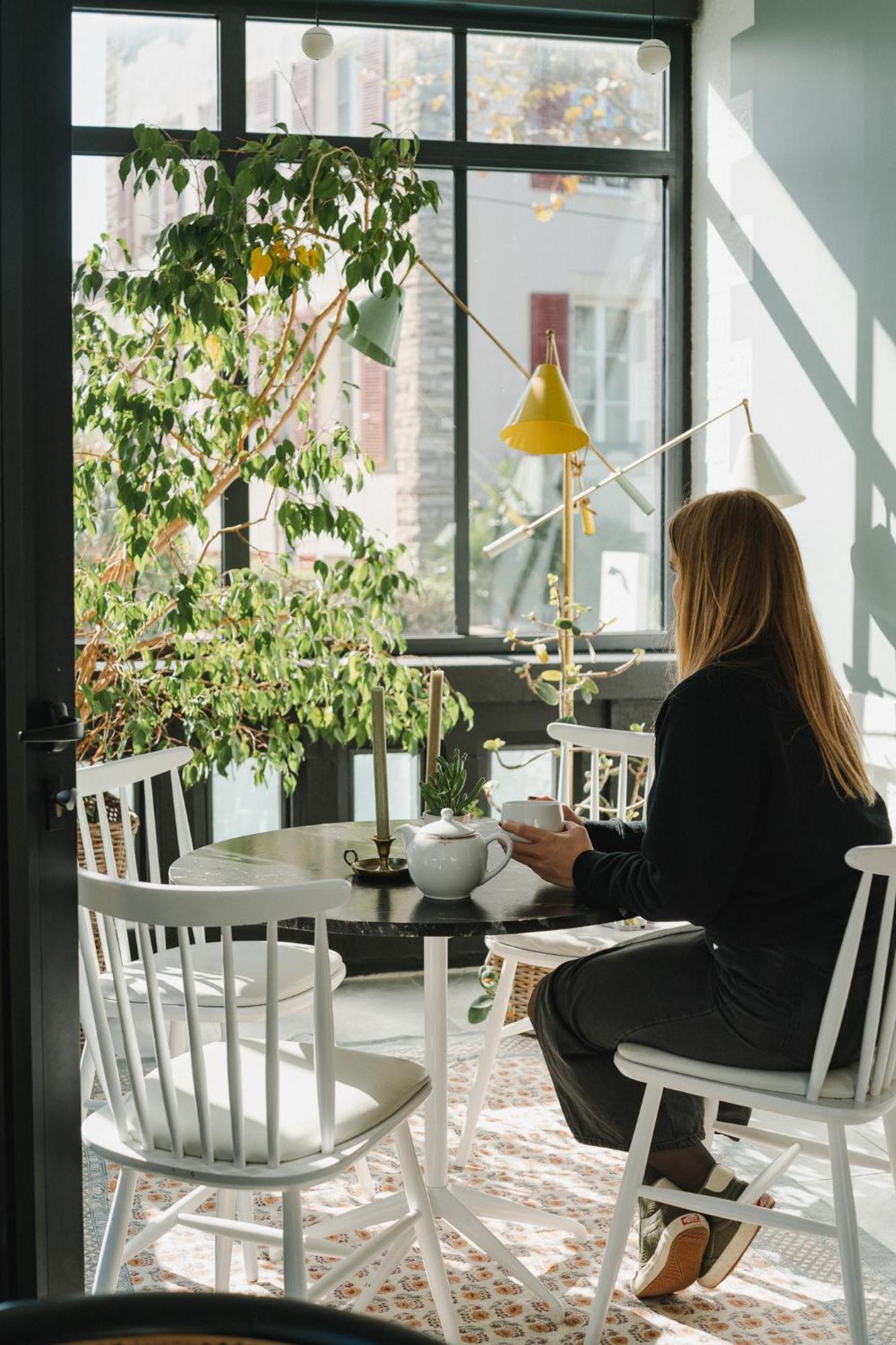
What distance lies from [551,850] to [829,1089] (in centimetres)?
53

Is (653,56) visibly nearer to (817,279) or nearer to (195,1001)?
(817,279)

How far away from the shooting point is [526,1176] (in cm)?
283

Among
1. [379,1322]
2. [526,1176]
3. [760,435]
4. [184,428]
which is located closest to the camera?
[379,1322]

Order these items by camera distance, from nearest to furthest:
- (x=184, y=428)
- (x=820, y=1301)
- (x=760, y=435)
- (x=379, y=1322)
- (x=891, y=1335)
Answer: (x=379, y=1322)
(x=891, y=1335)
(x=820, y=1301)
(x=184, y=428)
(x=760, y=435)

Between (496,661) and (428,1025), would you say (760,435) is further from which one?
(428,1025)

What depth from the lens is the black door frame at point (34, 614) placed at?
5.11ft

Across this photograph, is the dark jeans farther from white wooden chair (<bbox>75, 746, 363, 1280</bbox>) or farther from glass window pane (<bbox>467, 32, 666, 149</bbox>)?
glass window pane (<bbox>467, 32, 666, 149</bbox>)

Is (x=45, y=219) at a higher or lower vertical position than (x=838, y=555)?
higher

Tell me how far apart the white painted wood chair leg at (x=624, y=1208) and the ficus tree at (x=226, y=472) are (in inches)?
62.7

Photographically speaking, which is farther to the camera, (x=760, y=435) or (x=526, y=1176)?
(x=760, y=435)

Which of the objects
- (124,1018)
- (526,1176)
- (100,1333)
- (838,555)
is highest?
(838,555)

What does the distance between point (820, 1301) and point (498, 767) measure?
2187 mm

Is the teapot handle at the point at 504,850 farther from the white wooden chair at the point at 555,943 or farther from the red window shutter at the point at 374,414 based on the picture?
the red window shutter at the point at 374,414

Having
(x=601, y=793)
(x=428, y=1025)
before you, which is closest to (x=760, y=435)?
(x=601, y=793)
